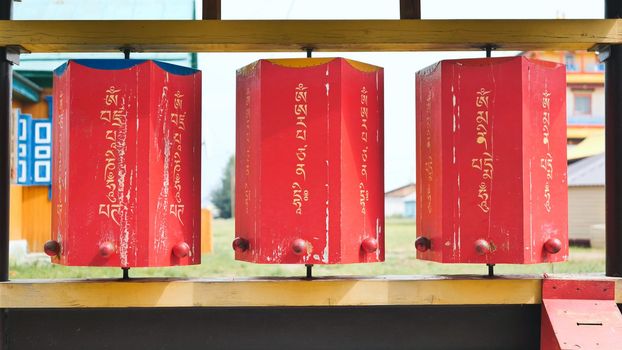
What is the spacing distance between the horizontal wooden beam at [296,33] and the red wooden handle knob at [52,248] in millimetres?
824

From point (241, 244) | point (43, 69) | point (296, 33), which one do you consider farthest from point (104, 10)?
point (241, 244)

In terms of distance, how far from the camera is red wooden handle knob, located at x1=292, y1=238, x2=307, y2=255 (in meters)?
2.77

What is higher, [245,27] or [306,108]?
[245,27]

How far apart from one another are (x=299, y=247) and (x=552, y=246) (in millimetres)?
1036

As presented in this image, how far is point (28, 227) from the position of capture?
9.73 metres

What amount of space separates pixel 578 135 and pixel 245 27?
1637cm

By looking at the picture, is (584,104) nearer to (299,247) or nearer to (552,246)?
(552,246)

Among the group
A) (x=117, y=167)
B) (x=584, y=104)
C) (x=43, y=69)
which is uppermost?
(x=584, y=104)

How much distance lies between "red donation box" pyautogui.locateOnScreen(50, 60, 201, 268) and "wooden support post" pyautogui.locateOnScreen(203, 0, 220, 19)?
323mm

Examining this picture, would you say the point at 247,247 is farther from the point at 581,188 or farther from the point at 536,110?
the point at 581,188

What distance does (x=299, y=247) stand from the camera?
2773 millimetres

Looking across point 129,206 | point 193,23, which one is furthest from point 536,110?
point 129,206

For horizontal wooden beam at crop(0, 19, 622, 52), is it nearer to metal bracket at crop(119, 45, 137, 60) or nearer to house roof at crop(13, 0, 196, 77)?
metal bracket at crop(119, 45, 137, 60)

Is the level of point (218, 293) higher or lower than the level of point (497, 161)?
lower
